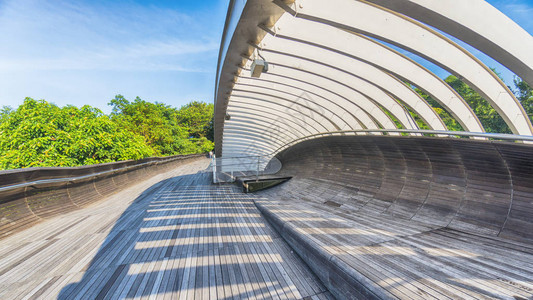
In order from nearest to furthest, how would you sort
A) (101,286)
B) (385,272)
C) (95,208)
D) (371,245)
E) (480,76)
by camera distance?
(385,272), (101,286), (371,245), (480,76), (95,208)

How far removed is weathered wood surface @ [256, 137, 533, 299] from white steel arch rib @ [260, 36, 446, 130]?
2410mm

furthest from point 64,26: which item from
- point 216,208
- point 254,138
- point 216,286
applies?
point 216,286

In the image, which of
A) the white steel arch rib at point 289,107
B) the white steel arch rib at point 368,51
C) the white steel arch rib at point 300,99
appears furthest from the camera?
the white steel arch rib at point 289,107

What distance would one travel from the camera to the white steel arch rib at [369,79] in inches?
283

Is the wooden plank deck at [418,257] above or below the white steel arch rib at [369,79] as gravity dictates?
below

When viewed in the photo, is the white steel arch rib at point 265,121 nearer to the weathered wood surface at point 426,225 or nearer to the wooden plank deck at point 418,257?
the weathered wood surface at point 426,225

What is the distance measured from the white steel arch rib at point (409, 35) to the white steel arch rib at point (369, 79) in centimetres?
218

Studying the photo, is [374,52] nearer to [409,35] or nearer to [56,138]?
[409,35]

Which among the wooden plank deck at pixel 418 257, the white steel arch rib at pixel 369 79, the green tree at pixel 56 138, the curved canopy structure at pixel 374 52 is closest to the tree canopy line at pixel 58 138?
the green tree at pixel 56 138

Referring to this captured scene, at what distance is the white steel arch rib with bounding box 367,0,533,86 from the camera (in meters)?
4.24

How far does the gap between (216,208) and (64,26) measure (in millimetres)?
24425

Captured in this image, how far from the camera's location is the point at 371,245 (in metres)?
3.41

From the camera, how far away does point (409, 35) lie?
552cm

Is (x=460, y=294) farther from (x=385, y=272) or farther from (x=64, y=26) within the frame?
(x=64, y=26)
